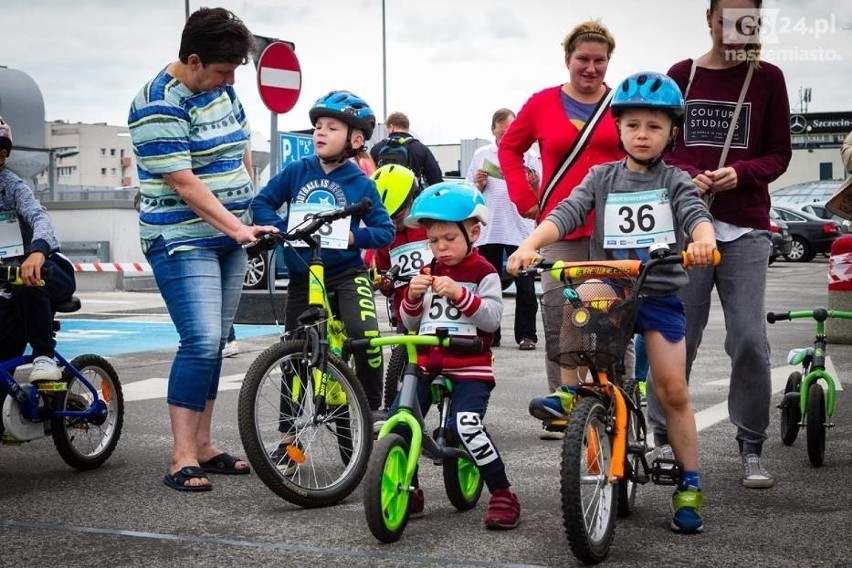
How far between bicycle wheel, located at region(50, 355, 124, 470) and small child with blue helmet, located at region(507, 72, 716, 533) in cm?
269

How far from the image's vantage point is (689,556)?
15.3ft

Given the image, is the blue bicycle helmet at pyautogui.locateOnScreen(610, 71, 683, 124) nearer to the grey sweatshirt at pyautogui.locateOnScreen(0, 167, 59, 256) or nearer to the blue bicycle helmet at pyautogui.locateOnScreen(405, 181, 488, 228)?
the blue bicycle helmet at pyautogui.locateOnScreen(405, 181, 488, 228)

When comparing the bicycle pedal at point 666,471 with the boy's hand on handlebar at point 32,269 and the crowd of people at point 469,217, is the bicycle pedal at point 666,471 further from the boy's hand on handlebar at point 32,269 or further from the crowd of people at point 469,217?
the boy's hand on handlebar at point 32,269

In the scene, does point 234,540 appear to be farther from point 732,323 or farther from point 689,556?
point 732,323

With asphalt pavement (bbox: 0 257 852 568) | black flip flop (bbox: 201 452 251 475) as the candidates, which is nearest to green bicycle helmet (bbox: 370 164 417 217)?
asphalt pavement (bbox: 0 257 852 568)

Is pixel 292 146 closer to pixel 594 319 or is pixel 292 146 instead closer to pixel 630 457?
pixel 630 457

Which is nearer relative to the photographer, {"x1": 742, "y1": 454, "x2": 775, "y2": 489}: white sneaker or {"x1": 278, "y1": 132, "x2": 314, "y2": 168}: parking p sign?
{"x1": 742, "y1": 454, "x2": 775, "y2": 489}: white sneaker

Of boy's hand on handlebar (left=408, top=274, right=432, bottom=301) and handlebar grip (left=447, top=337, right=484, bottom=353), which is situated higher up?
boy's hand on handlebar (left=408, top=274, right=432, bottom=301)

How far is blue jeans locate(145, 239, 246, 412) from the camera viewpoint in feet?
19.6

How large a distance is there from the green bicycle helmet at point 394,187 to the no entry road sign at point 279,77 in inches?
231

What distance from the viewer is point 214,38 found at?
19.3 feet

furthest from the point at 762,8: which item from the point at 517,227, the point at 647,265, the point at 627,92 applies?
the point at 517,227

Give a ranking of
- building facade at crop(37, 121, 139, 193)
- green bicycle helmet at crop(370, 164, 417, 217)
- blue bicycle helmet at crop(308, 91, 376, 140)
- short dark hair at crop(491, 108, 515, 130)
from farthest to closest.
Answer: building facade at crop(37, 121, 139, 193) < short dark hair at crop(491, 108, 515, 130) < green bicycle helmet at crop(370, 164, 417, 217) < blue bicycle helmet at crop(308, 91, 376, 140)

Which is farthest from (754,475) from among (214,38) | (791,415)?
(214,38)
